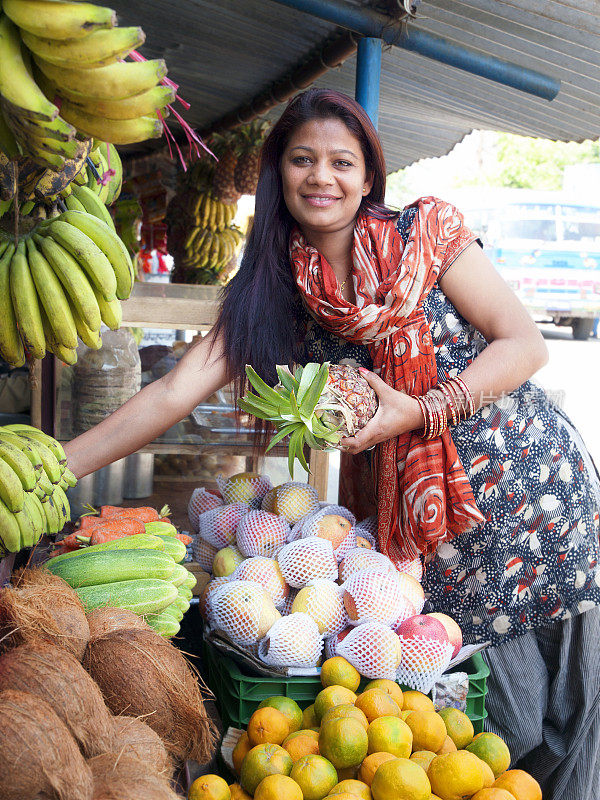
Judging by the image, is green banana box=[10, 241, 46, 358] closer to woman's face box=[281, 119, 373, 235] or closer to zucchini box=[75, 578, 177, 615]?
zucchini box=[75, 578, 177, 615]

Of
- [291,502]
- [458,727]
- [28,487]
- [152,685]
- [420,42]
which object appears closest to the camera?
[152,685]

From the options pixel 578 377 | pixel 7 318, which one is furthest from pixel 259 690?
pixel 578 377

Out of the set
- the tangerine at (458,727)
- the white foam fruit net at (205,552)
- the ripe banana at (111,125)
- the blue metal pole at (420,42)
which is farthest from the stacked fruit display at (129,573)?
the blue metal pole at (420,42)

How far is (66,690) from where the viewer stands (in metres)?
1.08

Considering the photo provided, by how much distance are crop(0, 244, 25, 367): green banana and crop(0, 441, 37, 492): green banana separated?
171 mm

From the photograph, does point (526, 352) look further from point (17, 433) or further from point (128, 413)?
point (17, 433)

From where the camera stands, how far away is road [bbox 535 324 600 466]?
9.20 meters

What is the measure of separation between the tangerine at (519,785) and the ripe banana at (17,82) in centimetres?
147

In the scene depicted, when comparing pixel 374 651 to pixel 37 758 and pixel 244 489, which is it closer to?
pixel 244 489

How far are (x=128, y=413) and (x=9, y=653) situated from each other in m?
1.01

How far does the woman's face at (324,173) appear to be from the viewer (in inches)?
82.0

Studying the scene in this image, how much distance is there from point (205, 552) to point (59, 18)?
1.68m

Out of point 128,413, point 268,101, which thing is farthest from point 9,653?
point 268,101

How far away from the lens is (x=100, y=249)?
→ 148 centimetres
